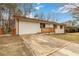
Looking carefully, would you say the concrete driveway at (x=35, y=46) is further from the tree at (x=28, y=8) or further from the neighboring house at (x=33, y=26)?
the tree at (x=28, y=8)

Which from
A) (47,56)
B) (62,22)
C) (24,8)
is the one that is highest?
(24,8)

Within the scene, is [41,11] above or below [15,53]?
above

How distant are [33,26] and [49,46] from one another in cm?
38

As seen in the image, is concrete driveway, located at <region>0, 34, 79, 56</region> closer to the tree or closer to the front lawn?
the front lawn

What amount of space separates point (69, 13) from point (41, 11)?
1.38 feet

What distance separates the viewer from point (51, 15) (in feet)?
11.2

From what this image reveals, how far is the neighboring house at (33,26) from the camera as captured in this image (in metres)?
3.41

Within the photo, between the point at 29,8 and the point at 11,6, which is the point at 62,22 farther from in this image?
the point at 11,6

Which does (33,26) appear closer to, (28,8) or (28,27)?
(28,27)

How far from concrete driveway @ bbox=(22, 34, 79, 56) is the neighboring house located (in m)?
0.09

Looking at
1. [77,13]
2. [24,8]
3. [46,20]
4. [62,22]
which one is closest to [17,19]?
[24,8]

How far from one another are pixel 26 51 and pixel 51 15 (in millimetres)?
649

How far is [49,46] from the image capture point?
3404mm

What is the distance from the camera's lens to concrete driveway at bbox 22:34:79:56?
11.0 feet
